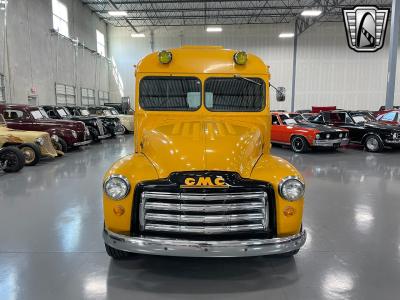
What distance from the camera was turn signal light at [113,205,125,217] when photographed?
2857 millimetres

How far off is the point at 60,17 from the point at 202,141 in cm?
1999

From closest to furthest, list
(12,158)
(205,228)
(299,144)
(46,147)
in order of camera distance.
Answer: (205,228), (12,158), (46,147), (299,144)

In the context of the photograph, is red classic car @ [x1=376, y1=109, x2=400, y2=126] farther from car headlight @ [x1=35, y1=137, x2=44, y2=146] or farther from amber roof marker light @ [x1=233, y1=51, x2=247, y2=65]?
car headlight @ [x1=35, y1=137, x2=44, y2=146]

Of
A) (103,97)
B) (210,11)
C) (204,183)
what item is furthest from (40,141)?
(210,11)

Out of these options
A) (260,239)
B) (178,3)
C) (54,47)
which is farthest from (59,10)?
(260,239)

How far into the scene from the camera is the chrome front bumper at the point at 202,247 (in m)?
2.66

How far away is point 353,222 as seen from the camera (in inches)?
183

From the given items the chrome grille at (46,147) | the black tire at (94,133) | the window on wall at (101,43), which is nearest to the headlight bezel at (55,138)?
the chrome grille at (46,147)

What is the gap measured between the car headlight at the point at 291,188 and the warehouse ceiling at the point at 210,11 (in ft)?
68.3

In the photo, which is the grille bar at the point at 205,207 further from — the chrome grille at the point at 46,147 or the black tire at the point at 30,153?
the chrome grille at the point at 46,147

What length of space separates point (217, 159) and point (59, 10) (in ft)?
66.9

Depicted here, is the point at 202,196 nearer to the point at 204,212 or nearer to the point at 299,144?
the point at 204,212

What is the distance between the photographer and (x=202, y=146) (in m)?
3.07

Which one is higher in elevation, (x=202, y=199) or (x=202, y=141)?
(x=202, y=141)
